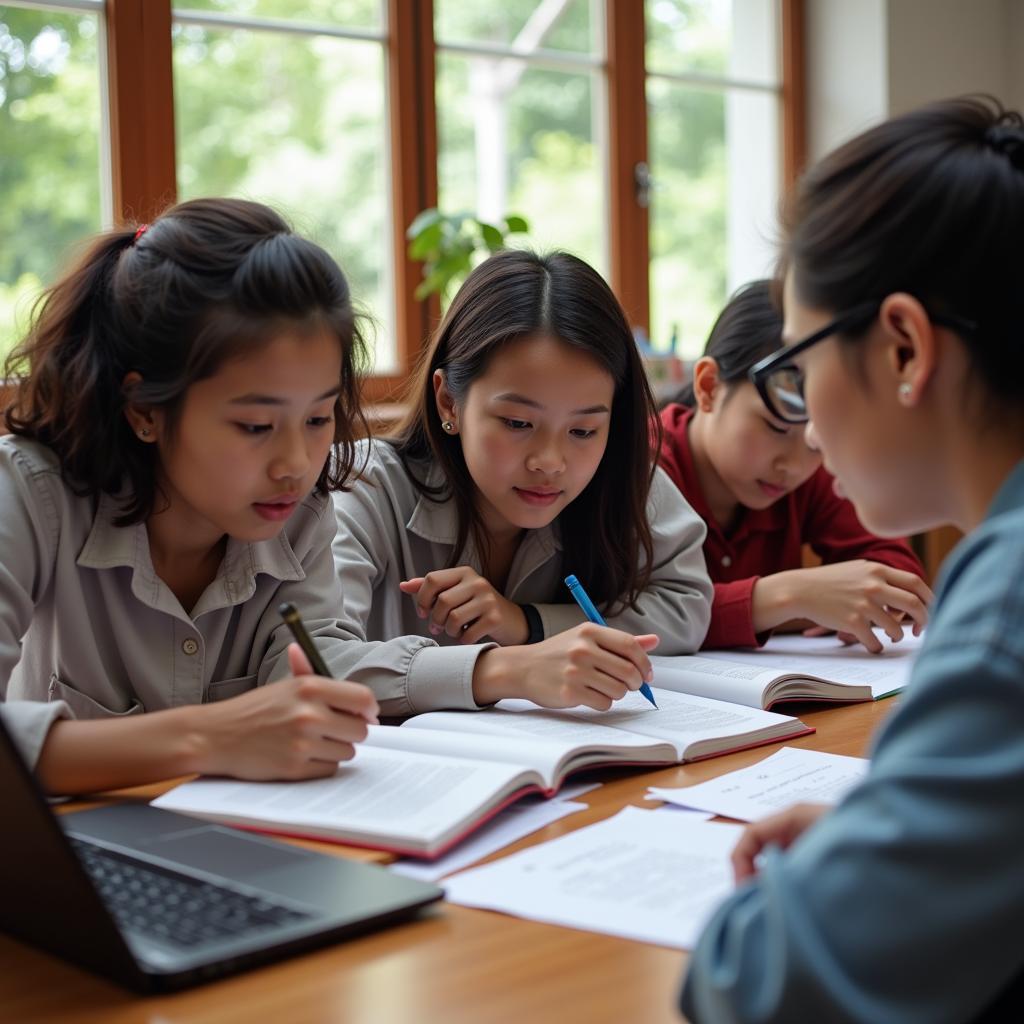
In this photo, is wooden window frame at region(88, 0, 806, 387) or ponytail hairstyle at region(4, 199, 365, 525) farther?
wooden window frame at region(88, 0, 806, 387)

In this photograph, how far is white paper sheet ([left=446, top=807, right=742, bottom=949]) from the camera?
875mm

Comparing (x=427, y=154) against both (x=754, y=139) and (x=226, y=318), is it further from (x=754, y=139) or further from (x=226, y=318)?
(x=226, y=318)

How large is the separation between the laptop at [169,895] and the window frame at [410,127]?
6.13 ft

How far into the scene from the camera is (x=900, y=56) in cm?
462

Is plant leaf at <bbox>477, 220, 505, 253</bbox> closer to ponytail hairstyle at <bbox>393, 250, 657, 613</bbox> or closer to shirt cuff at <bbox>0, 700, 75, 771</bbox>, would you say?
ponytail hairstyle at <bbox>393, 250, 657, 613</bbox>

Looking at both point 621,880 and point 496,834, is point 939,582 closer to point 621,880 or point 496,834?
point 621,880

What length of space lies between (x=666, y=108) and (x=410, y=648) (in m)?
3.51

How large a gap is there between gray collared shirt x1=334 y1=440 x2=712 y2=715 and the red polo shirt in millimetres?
269

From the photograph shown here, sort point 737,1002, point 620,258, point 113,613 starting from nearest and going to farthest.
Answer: point 737,1002, point 113,613, point 620,258

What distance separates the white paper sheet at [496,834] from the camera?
985 mm

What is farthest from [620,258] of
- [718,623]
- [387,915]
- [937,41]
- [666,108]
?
[387,915]

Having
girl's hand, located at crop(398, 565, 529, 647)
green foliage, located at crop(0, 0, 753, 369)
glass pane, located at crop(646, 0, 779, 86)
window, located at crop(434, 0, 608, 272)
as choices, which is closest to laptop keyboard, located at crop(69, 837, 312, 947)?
girl's hand, located at crop(398, 565, 529, 647)

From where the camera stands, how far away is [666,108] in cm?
457

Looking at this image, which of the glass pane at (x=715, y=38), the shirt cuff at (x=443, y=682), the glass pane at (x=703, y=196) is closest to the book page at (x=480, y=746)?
the shirt cuff at (x=443, y=682)
